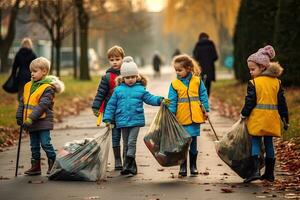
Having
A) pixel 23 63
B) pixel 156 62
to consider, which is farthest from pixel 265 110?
pixel 156 62

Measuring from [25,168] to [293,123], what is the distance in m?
5.73

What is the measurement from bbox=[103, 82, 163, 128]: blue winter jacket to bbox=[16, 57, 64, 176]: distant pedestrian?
0.75 meters

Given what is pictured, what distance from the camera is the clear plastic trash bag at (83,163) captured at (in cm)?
985

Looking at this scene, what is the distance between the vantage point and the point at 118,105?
34.0 ft

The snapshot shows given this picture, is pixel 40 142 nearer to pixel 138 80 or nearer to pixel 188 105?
pixel 138 80

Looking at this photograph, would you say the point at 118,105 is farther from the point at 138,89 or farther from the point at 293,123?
the point at 293,123

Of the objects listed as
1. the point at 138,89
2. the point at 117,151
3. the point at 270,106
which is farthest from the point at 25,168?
the point at 270,106

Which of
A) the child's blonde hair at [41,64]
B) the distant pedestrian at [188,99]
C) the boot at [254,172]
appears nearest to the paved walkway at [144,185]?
the boot at [254,172]

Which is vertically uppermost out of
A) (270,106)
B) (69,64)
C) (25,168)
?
(69,64)

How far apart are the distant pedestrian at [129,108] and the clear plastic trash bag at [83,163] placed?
386 millimetres

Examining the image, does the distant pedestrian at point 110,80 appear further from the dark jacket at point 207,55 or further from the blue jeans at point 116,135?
the dark jacket at point 207,55

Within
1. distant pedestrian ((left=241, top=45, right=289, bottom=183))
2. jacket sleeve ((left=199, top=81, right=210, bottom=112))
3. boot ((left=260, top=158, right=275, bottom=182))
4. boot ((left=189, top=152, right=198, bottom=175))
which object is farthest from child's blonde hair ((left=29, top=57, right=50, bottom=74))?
boot ((left=260, top=158, right=275, bottom=182))

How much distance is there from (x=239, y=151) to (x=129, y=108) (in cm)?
152

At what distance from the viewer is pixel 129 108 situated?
1032 centimetres
